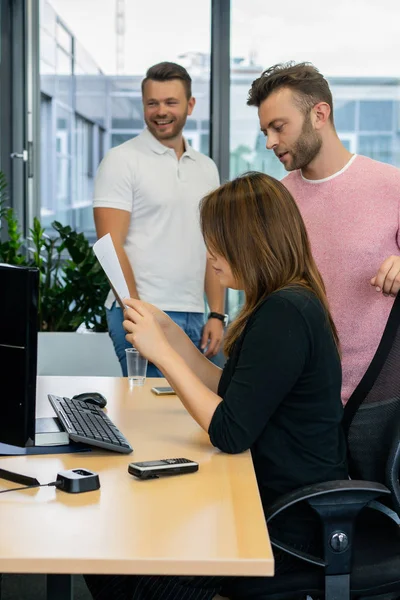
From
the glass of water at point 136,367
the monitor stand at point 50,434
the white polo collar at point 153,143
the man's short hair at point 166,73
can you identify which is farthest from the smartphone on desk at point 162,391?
the man's short hair at point 166,73

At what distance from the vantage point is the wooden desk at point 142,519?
123cm

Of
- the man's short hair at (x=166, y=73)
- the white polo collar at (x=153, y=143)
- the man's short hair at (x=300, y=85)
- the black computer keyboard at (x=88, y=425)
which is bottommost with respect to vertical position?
the black computer keyboard at (x=88, y=425)

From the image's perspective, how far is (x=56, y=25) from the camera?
4.80m

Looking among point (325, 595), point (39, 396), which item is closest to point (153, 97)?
point (39, 396)

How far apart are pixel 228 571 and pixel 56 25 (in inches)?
164

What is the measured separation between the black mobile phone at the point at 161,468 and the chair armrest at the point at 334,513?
18cm

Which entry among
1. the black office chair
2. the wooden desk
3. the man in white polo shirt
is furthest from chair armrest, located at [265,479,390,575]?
the man in white polo shirt


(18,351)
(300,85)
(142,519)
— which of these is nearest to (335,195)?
(300,85)

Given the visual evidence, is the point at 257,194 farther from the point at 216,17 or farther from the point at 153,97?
the point at 216,17

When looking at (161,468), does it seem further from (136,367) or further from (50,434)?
(136,367)

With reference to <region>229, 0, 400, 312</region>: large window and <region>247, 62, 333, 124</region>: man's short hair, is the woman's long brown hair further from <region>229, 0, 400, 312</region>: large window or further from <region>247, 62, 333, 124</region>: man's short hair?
<region>229, 0, 400, 312</region>: large window

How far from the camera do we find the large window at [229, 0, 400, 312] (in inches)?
179

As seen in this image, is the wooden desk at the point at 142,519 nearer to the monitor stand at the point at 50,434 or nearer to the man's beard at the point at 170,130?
the monitor stand at the point at 50,434

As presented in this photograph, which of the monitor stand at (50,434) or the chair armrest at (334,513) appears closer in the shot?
the chair armrest at (334,513)
